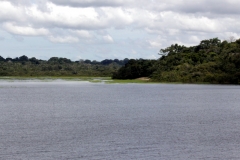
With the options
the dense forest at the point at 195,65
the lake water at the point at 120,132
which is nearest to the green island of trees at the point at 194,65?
the dense forest at the point at 195,65

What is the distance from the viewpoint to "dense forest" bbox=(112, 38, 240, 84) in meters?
110

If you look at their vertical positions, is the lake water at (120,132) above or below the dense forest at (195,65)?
below

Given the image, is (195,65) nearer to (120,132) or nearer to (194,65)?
(194,65)

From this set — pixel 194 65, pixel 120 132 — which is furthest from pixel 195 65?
pixel 120 132

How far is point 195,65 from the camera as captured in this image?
122 m

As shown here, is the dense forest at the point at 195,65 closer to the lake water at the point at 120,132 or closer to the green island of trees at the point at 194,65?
the green island of trees at the point at 194,65

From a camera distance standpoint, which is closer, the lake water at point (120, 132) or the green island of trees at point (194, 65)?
the lake water at point (120, 132)

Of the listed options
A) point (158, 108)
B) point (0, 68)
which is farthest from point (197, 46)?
point (158, 108)

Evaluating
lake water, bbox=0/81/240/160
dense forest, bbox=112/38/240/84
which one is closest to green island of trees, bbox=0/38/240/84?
dense forest, bbox=112/38/240/84

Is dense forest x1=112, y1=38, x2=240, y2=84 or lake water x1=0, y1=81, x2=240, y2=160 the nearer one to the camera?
lake water x1=0, y1=81, x2=240, y2=160

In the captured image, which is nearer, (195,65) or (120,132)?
(120,132)

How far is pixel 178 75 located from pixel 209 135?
86704 mm

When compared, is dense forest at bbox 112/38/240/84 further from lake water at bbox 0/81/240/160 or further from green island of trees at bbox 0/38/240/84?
lake water at bbox 0/81/240/160

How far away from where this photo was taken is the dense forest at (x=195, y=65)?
11025 centimetres
